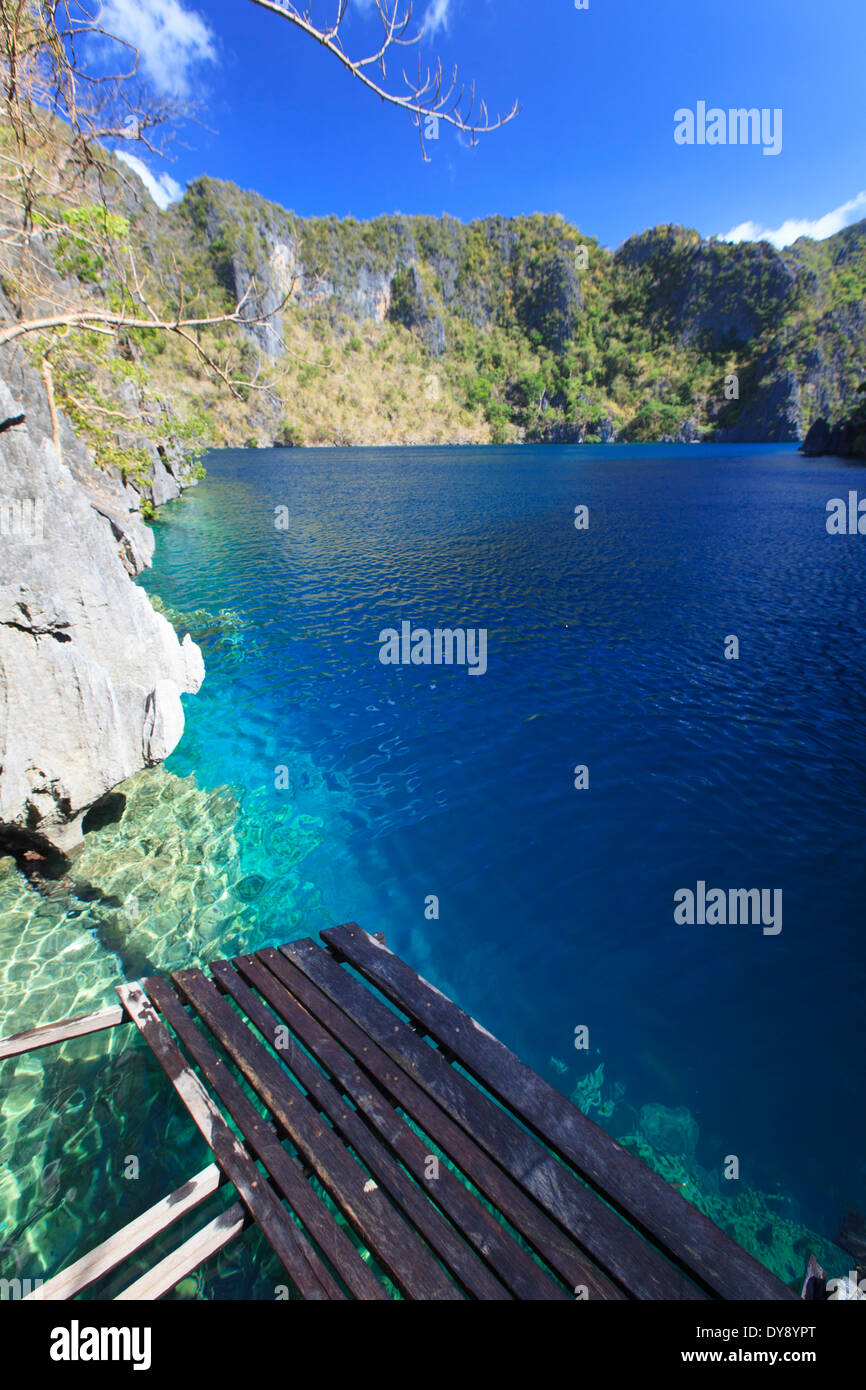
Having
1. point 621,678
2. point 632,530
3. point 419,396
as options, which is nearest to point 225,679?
point 621,678

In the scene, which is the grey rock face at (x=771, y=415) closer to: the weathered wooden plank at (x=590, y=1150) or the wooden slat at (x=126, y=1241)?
the weathered wooden plank at (x=590, y=1150)

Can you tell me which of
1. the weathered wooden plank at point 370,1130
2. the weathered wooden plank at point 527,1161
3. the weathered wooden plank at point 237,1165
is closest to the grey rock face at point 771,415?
the weathered wooden plank at point 527,1161

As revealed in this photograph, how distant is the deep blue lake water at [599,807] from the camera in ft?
20.0

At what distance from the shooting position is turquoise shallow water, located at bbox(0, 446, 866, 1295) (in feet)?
17.6

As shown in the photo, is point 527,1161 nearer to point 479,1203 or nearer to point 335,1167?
point 479,1203

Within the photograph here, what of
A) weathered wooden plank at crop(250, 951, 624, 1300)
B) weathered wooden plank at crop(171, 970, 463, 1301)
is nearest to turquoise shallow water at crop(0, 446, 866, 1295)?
weathered wooden plank at crop(171, 970, 463, 1301)

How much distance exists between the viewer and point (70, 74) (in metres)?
5.80

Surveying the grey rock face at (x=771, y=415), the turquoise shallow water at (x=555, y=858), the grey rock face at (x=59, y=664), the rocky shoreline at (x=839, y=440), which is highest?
the grey rock face at (x=771, y=415)

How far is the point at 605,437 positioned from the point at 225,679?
536 ft

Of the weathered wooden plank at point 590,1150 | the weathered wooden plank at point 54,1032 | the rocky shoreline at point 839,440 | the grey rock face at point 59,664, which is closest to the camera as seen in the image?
the weathered wooden plank at point 590,1150

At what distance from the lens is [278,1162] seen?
12.0ft

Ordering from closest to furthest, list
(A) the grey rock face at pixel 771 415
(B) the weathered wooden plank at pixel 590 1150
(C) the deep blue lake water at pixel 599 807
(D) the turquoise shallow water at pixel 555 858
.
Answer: (B) the weathered wooden plank at pixel 590 1150
(D) the turquoise shallow water at pixel 555 858
(C) the deep blue lake water at pixel 599 807
(A) the grey rock face at pixel 771 415

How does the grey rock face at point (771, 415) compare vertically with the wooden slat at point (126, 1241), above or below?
above

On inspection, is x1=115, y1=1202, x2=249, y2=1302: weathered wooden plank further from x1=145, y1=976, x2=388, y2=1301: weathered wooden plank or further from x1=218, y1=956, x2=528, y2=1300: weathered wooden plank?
x1=218, y1=956, x2=528, y2=1300: weathered wooden plank
